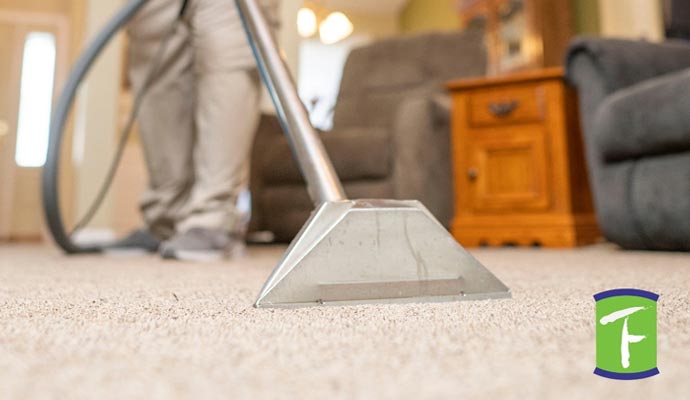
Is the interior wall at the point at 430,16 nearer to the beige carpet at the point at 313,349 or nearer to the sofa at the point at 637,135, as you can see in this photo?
the sofa at the point at 637,135

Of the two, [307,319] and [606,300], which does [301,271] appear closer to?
[307,319]

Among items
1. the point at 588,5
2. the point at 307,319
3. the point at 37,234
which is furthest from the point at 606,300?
the point at 37,234

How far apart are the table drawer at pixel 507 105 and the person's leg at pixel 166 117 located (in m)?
1.03

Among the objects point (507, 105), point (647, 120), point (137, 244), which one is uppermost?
point (507, 105)

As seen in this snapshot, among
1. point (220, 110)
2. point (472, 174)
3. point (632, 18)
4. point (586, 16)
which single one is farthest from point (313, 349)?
point (586, 16)

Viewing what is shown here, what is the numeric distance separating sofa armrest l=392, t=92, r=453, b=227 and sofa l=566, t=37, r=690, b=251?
0.53 meters

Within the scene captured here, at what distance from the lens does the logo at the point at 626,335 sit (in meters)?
0.22

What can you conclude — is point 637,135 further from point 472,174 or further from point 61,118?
point 61,118

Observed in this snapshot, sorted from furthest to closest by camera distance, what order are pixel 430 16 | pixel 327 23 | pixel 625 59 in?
pixel 430 16, pixel 327 23, pixel 625 59

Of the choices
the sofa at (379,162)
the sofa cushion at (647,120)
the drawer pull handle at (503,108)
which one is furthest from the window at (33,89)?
the sofa cushion at (647,120)

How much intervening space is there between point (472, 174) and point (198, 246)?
3.70 ft

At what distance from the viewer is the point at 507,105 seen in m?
1.86

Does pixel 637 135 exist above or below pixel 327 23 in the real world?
below

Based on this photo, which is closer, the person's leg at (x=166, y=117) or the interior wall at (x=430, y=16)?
the person's leg at (x=166, y=117)
